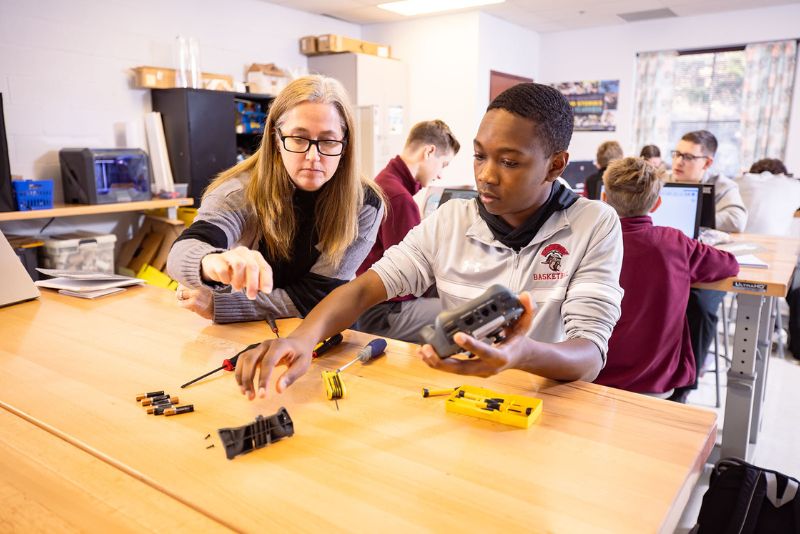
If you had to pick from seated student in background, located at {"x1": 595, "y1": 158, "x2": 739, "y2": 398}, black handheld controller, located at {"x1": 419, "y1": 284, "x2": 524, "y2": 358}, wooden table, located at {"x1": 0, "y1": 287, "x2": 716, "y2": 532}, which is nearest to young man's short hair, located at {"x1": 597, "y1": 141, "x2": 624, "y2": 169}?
seated student in background, located at {"x1": 595, "y1": 158, "x2": 739, "y2": 398}

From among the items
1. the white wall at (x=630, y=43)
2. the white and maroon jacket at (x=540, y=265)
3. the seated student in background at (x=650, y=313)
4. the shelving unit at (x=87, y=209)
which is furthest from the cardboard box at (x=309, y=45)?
the white and maroon jacket at (x=540, y=265)

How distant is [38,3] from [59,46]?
0.28 meters

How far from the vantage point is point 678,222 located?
2719mm

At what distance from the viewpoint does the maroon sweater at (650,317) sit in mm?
1895

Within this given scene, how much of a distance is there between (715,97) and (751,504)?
6.42m

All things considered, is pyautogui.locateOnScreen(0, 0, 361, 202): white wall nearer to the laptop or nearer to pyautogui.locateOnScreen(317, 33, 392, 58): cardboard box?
pyautogui.locateOnScreen(317, 33, 392, 58): cardboard box

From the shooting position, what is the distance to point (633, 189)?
200cm

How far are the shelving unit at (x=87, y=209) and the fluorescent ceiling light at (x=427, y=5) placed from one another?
116 inches

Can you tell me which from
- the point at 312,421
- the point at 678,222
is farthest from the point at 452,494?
the point at 678,222

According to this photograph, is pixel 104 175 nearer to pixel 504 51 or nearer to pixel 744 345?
pixel 744 345

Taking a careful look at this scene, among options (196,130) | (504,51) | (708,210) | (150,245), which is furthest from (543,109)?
(504,51)

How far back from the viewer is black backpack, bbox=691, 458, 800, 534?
1.38 metres

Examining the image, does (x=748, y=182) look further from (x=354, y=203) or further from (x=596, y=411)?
(x=596, y=411)

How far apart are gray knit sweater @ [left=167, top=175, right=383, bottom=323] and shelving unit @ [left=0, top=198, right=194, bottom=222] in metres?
2.50
